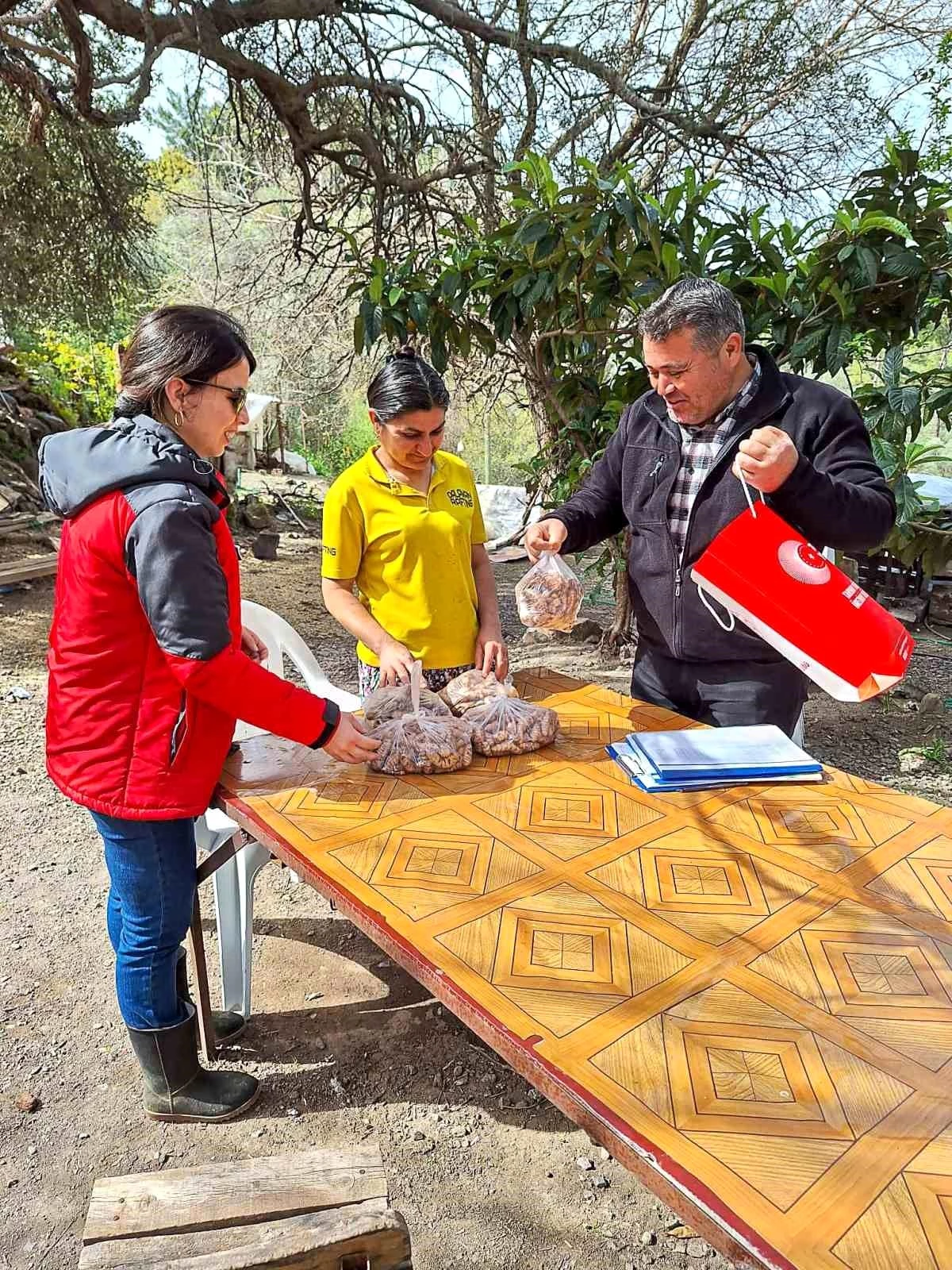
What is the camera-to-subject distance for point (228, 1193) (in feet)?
4.07

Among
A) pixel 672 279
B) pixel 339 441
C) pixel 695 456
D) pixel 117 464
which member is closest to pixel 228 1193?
pixel 117 464

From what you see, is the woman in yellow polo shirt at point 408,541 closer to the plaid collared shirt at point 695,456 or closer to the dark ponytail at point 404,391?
the dark ponytail at point 404,391

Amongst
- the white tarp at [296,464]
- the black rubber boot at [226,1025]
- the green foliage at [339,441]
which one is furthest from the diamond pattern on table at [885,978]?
the green foliage at [339,441]

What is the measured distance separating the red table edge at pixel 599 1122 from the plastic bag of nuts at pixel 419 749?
513 mm

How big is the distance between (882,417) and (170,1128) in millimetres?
3733

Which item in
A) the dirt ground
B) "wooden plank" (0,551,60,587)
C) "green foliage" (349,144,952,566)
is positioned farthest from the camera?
"wooden plank" (0,551,60,587)

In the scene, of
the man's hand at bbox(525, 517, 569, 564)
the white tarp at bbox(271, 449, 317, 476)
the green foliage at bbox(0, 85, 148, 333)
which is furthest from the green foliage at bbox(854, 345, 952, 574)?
the white tarp at bbox(271, 449, 317, 476)

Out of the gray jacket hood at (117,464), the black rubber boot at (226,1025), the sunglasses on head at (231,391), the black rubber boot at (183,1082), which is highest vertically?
the sunglasses on head at (231,391)

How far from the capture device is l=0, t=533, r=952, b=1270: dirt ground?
2066 mm

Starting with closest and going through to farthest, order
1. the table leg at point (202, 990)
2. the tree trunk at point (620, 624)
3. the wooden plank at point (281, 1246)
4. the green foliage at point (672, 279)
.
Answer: the wooden plank at point (281, 1246), the table leg at point (202, 990), the green foliage at point (672, 279), the tree trunk at point (620, 624)

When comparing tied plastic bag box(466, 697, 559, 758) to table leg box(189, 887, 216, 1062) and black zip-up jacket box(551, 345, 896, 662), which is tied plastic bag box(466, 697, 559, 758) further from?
table leg box(189, 887, 216, 1062)

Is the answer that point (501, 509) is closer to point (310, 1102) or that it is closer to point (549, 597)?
point (549, 597)

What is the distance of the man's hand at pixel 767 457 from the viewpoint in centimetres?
193

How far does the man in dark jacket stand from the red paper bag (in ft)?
0.70
